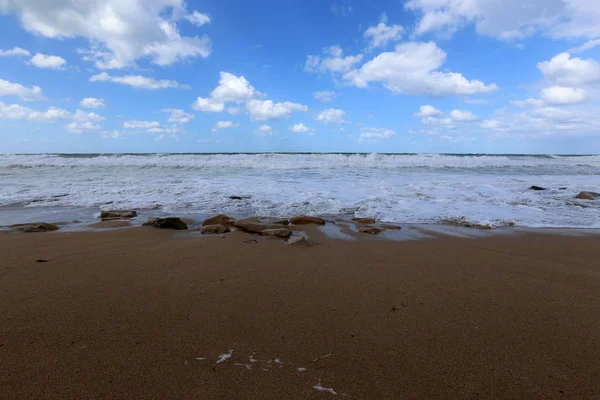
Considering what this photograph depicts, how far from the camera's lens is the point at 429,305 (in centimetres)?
259

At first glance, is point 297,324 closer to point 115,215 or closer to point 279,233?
point 279,233

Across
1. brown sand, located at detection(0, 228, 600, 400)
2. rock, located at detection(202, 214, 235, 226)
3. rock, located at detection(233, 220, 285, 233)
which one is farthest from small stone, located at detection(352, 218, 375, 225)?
rock, located at detection(202, 214, 235, 226)

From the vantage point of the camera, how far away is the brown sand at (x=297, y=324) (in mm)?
1702

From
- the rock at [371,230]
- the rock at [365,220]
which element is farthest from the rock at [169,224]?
the rock at [365,220]

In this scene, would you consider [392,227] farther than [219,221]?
No

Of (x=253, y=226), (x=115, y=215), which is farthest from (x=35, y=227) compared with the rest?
(x=253, y=226)

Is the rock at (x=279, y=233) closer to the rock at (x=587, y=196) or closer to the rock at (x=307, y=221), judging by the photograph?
the rock at (x=307, y=221)

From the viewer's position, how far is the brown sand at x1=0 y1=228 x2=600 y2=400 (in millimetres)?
1702

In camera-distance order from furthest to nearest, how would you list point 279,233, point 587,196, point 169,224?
point 587,196, point 169,224, point 279,233

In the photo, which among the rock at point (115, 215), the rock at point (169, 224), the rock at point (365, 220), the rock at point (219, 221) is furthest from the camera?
the rock at point (115, 215)

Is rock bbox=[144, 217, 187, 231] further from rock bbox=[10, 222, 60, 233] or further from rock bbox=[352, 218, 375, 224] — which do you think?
rock bbox=[352, 218, 375, 224]

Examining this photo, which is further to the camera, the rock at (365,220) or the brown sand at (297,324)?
the rock at (365,220)

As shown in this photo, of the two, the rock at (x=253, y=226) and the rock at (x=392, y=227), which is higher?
the rock at (x=253, y=226)

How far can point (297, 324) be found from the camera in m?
2.29
